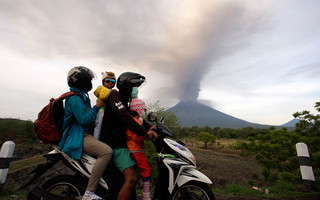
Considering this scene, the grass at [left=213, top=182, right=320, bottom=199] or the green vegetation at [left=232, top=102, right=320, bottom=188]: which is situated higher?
the green vegetation at [left=232, top=102, right=320, bottom=188]

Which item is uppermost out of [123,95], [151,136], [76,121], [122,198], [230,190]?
[123,95]

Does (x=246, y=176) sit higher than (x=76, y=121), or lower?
lower

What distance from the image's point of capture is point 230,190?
16.9 feet

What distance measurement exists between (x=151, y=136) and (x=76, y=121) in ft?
3.12

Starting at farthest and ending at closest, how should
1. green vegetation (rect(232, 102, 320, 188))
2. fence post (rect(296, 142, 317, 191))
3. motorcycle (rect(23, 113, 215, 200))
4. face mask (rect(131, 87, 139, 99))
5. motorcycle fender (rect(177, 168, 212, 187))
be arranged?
green vegetation (rect(232, 102, 320, 188))
fence post (rect(296, 142, 317, 191))
face mask (rect(131, 87, 139, 99))
motorcycle fender (rect(177, 168, 212, 187))
motorcycle (rect(23, 113, 215, 200))

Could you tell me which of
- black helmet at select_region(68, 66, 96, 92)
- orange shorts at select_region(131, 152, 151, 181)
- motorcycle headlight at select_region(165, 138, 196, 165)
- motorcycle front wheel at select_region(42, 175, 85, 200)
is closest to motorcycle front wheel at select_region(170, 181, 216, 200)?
motorcycle headlight at select_region(165, 138, 196, 165)

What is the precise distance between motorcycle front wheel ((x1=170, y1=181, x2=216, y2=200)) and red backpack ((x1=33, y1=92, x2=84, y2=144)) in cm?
163

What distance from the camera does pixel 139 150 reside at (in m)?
2.43

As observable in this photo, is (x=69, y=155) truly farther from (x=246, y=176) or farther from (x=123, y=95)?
(x=246, y=176)

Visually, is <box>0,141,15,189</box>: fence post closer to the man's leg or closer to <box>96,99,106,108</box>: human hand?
<box>96,99,106,108</box>: human hand

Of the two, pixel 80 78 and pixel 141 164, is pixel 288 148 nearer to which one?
pixel 141 164

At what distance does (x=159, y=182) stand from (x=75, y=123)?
1348mm

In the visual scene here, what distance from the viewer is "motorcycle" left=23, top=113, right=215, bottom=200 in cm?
222

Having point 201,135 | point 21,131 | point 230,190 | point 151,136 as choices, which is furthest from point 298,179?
point 21,131
